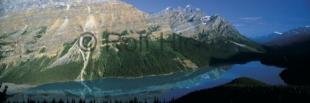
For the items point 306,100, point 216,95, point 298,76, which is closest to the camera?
point 306,100

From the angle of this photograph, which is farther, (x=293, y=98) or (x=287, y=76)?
(x=287, y=76)

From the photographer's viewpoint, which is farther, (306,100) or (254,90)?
(254,90)

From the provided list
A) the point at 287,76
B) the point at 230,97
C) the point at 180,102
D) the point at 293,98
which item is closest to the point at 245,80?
the point at 287,76

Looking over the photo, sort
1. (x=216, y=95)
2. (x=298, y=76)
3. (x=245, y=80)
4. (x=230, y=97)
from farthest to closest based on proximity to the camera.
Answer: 1. (x=245, y=80)
2. (x=298, y=76)
3. (x=216, y=95)
4. (x=230, y=97)

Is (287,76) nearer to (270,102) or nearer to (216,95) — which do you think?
(216,95)

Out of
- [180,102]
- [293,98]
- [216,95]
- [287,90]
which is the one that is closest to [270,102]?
[293,98]

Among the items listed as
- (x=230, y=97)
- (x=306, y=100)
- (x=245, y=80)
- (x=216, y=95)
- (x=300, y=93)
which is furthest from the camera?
(x=245, y=80)

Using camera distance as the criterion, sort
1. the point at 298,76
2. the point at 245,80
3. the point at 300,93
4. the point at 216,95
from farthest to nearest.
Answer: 1. the point at 245,80
2. the point at 298,76
3. the point at 216,95
4. the point at 300,93

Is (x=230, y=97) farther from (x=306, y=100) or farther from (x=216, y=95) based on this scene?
(x=306, y=100)
